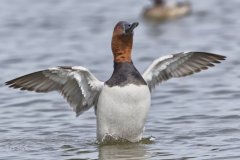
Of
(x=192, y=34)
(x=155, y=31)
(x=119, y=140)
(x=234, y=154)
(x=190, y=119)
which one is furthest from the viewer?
(x=155, y=31)

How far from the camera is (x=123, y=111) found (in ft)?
30.5

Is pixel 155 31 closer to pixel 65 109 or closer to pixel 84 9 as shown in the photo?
pixel 84 9

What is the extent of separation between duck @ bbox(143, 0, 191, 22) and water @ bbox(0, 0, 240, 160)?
0.85 ft

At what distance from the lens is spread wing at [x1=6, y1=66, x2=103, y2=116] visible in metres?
9.62

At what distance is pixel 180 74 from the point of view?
33.2 ft

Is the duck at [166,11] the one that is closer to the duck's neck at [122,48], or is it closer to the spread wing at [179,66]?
the spread wing at [179,66]

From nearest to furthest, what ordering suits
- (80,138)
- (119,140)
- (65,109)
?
1. (119,140)
2. (80,138)
3. (65,109)

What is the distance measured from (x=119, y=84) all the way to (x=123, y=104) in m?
0.23

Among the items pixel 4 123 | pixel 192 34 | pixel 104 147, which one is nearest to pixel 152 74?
pixel 104 147

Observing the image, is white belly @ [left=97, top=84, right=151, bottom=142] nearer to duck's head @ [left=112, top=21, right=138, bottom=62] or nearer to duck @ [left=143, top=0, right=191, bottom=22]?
duck's head @ [left=112, top=21, right=138, bottom=62]

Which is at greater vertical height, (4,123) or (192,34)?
(192,34)

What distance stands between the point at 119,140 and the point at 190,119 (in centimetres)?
173

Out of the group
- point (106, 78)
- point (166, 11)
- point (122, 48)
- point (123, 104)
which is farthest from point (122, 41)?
point (166, 11)

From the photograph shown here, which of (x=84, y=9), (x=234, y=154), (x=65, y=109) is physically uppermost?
(x=84, y=9)
